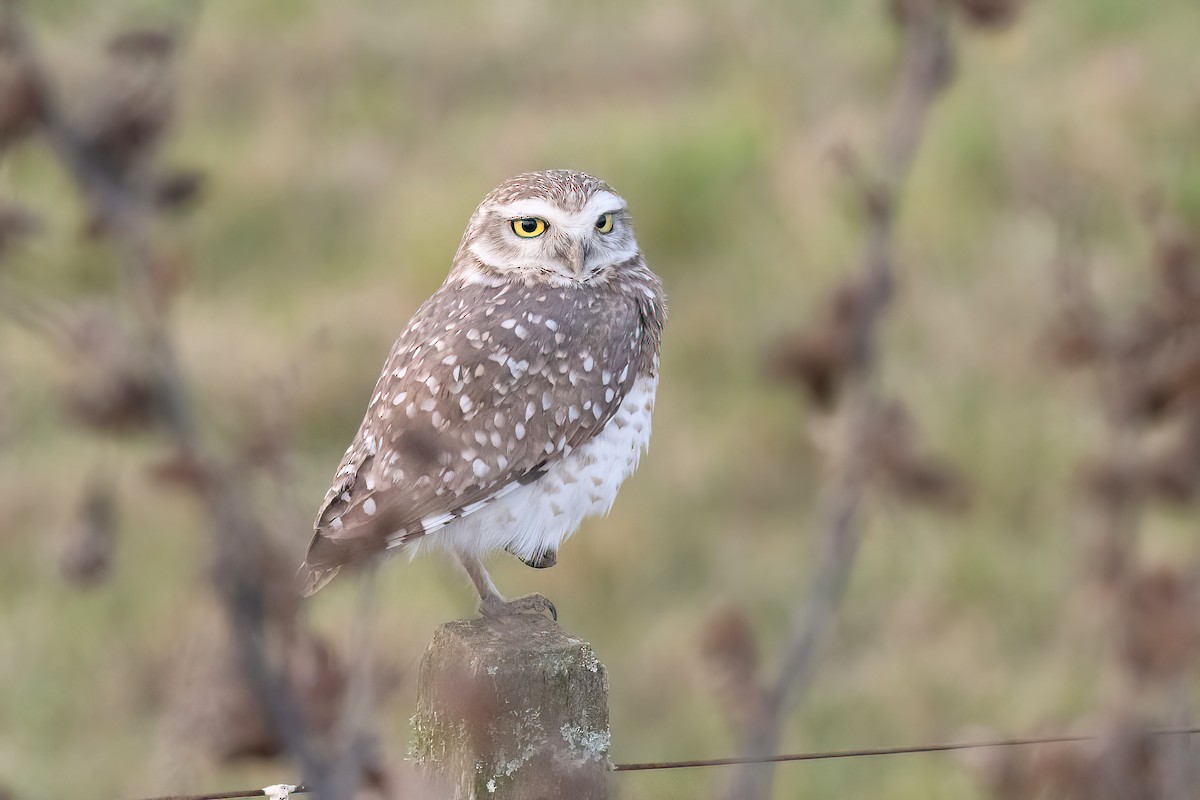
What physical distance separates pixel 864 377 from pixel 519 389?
6.21ft

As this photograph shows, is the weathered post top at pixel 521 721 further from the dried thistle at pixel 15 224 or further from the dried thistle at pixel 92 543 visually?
the dried thistle at pixel 15 224

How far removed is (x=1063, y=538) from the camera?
6.64 metres

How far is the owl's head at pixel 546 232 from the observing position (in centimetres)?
324

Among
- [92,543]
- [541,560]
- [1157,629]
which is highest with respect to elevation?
[541,560]

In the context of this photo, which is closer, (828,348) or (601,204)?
(828,348)

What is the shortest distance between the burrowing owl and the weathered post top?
16.3 inches

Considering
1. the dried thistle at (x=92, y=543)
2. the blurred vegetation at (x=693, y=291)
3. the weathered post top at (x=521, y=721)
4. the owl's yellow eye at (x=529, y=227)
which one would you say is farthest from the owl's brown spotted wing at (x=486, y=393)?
the blurred vegetation at (x=693, y=291)

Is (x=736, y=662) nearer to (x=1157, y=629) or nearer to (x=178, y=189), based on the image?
(x=1157, y=629)

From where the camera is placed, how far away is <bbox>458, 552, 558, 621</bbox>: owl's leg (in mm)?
2986

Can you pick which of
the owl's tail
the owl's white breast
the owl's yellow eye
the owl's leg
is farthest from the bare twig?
the owl's yellow eye

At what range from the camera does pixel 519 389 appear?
3131 millimetres

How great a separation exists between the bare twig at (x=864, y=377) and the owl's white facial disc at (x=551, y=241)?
1.77 m

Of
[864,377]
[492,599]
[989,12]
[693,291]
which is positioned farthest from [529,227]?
[693,291]

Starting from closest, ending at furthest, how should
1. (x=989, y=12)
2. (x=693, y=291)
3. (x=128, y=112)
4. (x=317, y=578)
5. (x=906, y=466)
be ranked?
(x=128, y=112) < (x=906, y=466) < (x=989, y=12) < (x=317, y=578) < (x=693, y=291)
